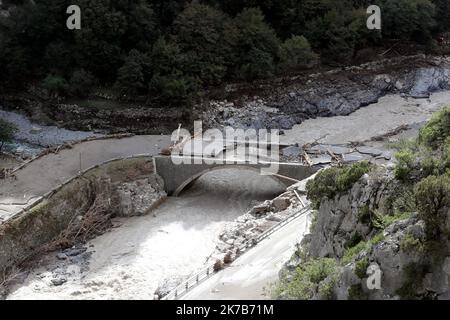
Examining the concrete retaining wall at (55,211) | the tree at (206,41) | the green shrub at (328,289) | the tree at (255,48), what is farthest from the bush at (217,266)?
the tree at (255,48)

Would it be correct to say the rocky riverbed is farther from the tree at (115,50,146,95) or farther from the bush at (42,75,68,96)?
the tree at (115,50,146,95)

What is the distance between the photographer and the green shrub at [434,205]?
21656 mm

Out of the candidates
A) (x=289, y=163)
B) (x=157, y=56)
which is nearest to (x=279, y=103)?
(x=157, y=56)

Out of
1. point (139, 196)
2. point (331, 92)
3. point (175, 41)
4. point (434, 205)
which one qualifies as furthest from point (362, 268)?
point (175, 41)

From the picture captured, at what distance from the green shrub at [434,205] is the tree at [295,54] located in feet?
135

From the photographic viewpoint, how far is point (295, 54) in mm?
62125

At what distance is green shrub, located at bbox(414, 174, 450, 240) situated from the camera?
71.1ft

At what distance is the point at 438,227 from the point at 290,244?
12752mm

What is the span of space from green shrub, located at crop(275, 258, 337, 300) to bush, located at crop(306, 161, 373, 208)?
10.3ft

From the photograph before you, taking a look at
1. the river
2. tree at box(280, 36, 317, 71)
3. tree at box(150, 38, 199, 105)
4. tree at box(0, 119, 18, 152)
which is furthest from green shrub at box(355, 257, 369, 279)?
tree at box(280, 36, 317, 71)

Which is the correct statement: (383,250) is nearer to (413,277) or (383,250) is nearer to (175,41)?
(413,277)

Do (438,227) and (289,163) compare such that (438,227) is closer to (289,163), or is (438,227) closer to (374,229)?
(374,229)

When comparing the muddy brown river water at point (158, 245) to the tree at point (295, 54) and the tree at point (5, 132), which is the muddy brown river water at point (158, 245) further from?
the tree at point (5, 132)

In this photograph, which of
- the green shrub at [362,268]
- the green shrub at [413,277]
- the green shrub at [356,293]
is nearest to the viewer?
the green shrub at [413,277]
